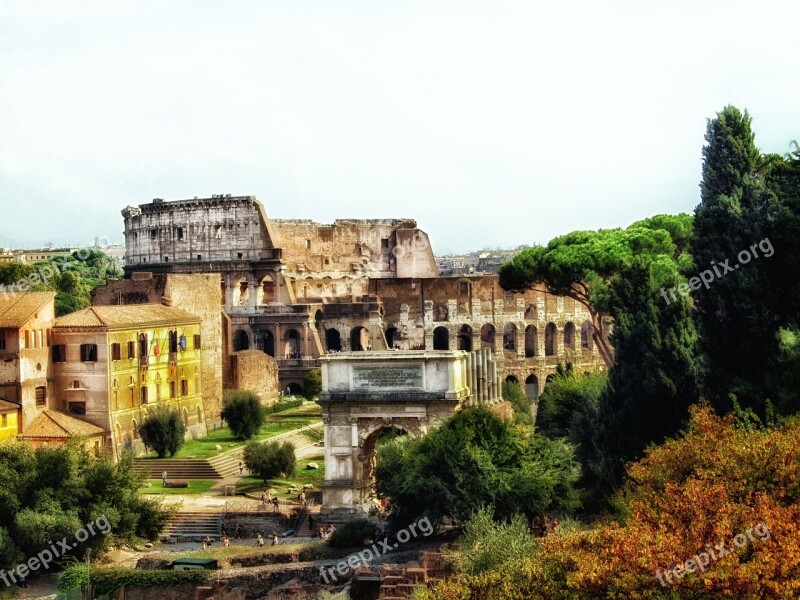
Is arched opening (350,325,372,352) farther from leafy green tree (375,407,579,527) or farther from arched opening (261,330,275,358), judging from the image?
leafy green tree (375,407,579,527)

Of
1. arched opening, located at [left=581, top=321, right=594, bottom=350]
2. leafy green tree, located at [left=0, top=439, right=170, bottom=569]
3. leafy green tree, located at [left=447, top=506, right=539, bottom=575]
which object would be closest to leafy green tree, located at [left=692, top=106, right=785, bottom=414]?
leafy green tree, located at [left=447, top=506, right=539, bottom=575]

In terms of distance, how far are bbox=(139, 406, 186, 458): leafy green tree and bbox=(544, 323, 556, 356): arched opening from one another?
40.7m

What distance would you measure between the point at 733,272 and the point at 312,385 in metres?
36.9

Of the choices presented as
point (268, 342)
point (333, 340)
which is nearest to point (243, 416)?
point (268, 342)

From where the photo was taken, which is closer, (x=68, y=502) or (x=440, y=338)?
(x=68, y=502)

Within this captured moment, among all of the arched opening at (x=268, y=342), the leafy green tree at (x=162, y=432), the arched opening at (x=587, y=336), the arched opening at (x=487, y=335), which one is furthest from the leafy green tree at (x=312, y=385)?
the arched opening at (x=587, y=336)

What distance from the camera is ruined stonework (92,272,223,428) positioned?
161 ft

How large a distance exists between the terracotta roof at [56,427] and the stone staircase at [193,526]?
4.75 metres

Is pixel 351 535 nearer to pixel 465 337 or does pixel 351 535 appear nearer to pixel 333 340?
pixel 333 340

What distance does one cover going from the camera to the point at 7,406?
3728cm

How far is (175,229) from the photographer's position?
3147 inches

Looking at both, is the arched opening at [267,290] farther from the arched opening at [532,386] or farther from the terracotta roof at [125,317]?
the terracotta roof at [125,317]

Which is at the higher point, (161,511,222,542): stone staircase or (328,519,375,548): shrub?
(328,519,375,548): shrub

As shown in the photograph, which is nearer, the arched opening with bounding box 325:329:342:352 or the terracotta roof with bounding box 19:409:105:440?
the terracotta roof with bounding box 19:409:105:440
